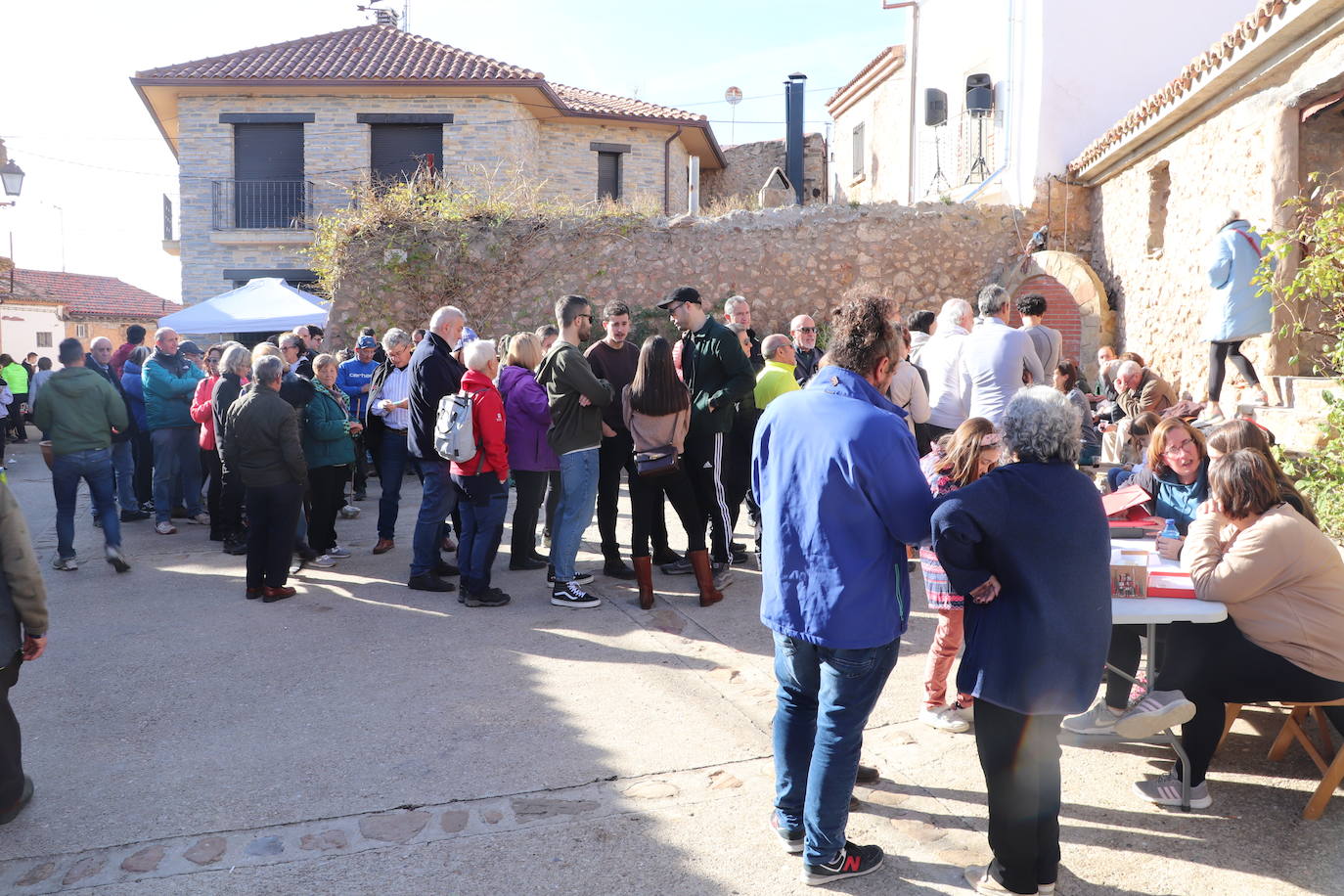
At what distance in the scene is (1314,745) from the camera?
3.76 metres

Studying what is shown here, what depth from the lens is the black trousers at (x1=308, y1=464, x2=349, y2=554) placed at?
7.25m

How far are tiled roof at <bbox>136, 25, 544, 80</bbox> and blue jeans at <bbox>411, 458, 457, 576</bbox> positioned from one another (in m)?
16.1

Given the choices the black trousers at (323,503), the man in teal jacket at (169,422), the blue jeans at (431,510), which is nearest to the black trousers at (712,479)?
the blue jeans at (431,510)

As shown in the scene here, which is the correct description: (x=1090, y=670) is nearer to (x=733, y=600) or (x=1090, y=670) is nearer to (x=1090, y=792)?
(x=1090, y=792)

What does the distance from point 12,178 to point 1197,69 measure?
680 inches

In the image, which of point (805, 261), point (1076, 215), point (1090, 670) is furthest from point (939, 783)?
point (1076, 215)

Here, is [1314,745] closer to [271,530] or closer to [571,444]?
[571,444]

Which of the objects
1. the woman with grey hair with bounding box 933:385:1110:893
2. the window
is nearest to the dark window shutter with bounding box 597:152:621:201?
the window

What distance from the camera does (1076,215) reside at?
13.4 meters

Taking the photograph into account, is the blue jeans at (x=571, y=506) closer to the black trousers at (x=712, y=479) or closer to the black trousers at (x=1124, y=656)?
the black trousers at (x=712, y=479)

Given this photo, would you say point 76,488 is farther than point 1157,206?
No

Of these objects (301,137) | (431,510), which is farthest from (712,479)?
(301,137)

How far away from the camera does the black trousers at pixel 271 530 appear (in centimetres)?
631

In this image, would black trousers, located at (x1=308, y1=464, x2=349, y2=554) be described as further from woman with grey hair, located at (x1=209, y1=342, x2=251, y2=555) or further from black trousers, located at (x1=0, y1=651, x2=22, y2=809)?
black trousers, located at (x1=0, y1=651, x2=22, y2=809)
